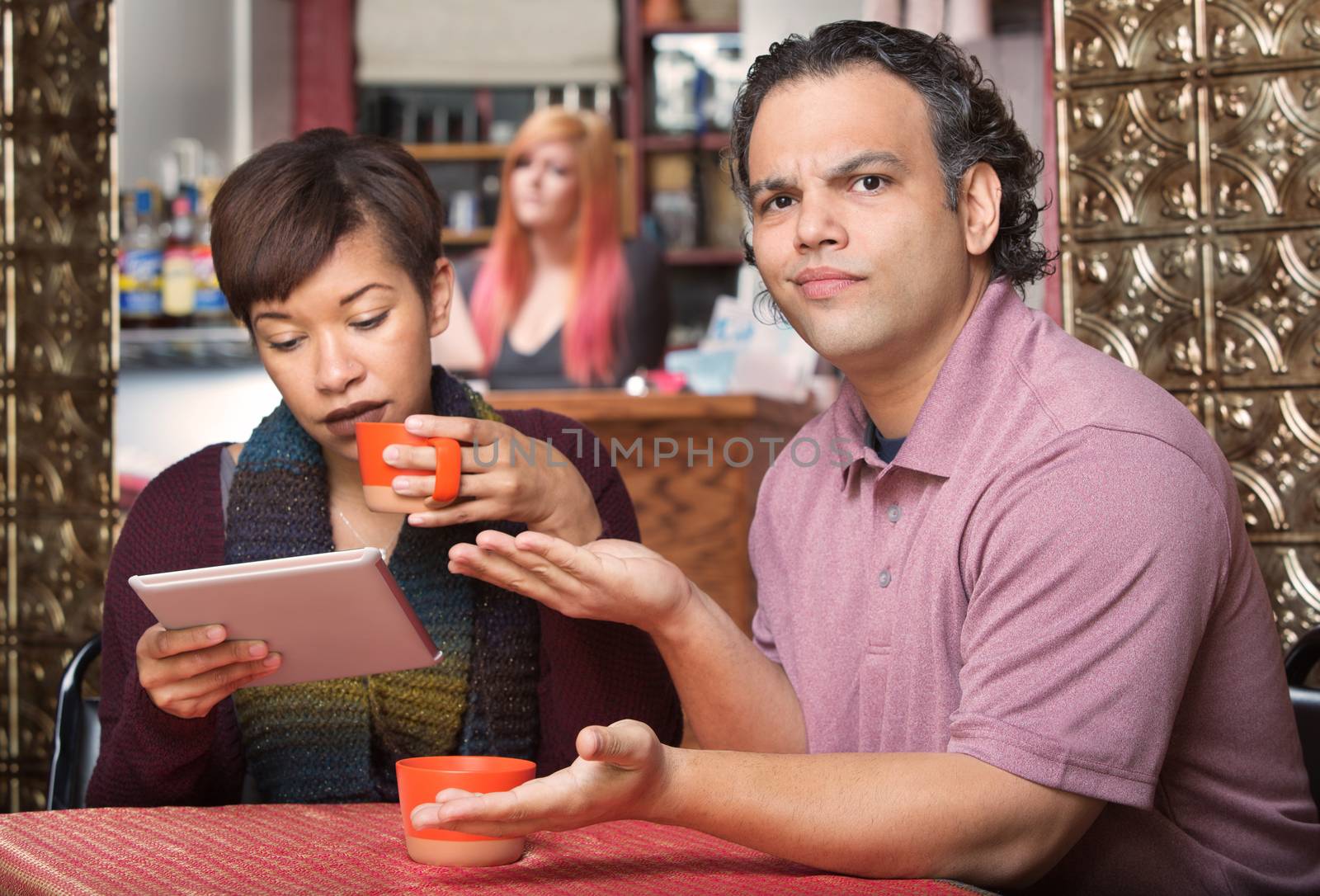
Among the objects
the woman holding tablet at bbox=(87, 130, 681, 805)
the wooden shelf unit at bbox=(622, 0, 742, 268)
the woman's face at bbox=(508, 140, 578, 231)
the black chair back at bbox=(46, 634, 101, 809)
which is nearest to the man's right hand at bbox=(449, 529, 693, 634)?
the woman holding tablet at bbox=(87, 130, 681, 805)

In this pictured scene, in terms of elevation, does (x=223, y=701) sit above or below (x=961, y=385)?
below

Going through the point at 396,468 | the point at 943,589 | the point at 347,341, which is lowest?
the point at 943,589

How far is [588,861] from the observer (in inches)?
37.5

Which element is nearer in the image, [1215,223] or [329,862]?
[329,862]

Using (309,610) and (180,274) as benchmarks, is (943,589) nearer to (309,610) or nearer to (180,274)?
(309,610)

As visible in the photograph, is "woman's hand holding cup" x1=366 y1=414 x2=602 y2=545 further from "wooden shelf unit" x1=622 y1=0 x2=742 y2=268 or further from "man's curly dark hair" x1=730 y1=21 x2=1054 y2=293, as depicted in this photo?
"wooden shelf unit" x1=622 y1=0 x2=742 y2=268

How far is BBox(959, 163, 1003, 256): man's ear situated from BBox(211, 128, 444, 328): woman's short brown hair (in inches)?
24.1

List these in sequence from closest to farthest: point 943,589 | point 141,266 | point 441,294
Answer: point 943,589 < point 441,294 < point 141,266

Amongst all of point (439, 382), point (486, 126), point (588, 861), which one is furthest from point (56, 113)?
point (486, 126)

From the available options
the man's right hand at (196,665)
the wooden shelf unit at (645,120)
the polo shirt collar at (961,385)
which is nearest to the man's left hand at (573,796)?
the man's right hand at (196,665)

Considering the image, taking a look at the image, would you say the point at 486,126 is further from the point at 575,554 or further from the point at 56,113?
the point at 575,554

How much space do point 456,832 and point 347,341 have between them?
2.21 feet

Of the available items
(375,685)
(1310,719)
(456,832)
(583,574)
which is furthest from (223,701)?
(1310,719)

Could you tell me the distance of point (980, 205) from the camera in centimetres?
137
